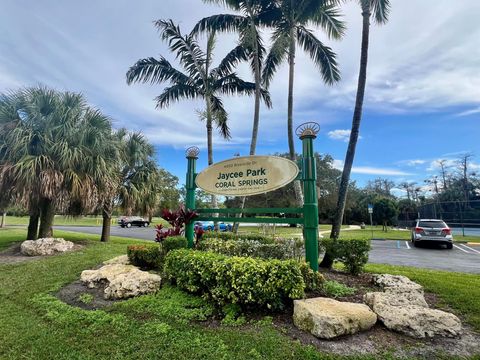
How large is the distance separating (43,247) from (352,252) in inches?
323

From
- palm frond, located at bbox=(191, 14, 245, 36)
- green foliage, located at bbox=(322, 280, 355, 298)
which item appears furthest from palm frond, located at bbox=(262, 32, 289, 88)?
green foliage, located at bbox=(322, 280, 355, 298)

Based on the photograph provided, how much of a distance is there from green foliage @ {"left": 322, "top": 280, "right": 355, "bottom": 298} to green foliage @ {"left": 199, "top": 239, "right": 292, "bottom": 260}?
729 mm

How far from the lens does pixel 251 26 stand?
32.2 feet

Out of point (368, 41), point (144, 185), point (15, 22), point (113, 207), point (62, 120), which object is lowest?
point (113, 207)

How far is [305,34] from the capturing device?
10.0 metres

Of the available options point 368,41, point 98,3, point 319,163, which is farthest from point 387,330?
point 319,163

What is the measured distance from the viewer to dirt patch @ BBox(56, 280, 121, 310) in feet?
13.7

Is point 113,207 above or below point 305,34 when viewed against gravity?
below

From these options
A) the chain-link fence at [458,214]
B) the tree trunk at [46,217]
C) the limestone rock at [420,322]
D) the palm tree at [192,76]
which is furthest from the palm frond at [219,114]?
the chain-link fence at [458,214]

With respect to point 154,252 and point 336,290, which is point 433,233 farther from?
point 154,252

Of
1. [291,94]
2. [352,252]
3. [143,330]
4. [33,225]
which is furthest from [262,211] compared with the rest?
[33,225]

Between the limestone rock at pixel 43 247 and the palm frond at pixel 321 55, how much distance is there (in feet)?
33.1

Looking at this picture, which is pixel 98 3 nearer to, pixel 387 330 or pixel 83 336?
pixel 83 336

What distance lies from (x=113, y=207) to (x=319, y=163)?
31476 millimetres
